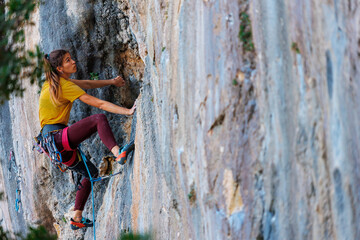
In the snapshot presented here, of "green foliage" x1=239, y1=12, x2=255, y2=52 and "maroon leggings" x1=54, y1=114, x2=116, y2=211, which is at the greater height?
"green foliage" x1=239, y1=12, x2=255, y2=52

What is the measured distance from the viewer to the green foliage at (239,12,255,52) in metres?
2.89

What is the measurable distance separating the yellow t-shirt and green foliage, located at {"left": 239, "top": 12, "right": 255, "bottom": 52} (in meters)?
2.64

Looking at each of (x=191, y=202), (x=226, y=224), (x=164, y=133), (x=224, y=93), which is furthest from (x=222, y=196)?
(x=164, y=133)

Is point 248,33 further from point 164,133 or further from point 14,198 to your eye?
point 14,198

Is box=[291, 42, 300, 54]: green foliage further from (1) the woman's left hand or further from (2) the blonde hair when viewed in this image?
(1) the woman's left hand

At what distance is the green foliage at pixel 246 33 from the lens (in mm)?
2895

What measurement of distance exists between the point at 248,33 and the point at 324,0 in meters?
0.51

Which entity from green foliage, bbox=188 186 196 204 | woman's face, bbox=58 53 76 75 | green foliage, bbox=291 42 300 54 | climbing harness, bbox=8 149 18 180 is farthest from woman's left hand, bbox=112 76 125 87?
green foliage, bbox=291 42 300 54

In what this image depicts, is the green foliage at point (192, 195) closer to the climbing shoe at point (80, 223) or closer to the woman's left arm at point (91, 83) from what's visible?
the woman's left arm at point (91, 83)

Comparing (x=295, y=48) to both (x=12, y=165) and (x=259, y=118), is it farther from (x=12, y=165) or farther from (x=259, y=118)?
(x=12, y=165)

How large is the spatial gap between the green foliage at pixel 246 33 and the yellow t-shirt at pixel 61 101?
A: 8.67 ft

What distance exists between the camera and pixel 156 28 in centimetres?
409

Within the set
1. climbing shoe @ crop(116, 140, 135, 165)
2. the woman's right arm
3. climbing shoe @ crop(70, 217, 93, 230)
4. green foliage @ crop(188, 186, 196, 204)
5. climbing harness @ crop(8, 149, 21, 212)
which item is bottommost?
climbing shoe @ crop(70, 217, 93, 230)

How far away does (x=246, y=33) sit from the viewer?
2908 millimetres
